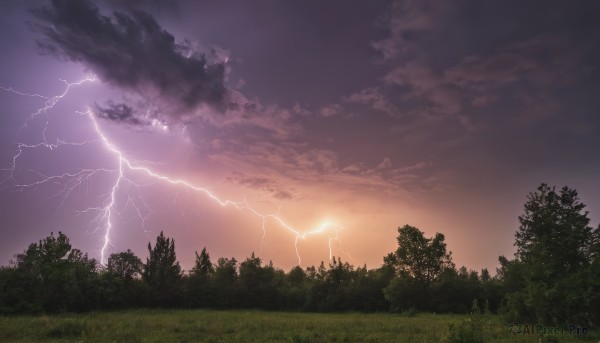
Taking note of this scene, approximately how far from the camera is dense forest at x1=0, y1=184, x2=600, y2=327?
23750 mm

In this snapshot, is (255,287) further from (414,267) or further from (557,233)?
(557,233)

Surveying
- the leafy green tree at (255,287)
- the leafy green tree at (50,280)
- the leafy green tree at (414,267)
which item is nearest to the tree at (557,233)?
the leafy green tree at (414,267)

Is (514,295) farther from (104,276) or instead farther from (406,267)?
(104,276)

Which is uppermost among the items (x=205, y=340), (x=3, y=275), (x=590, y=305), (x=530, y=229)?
(x=530, y=229)

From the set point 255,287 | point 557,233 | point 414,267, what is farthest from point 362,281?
point 557,233

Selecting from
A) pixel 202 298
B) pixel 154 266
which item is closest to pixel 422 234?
pixel 202 298

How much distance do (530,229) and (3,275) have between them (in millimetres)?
45170

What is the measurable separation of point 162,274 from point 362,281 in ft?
91.6

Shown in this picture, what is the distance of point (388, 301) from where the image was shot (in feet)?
177

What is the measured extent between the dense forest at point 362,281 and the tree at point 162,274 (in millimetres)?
130

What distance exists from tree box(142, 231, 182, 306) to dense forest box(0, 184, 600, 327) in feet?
0.43

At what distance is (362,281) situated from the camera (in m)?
55.4

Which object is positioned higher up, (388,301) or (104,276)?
(104,276)

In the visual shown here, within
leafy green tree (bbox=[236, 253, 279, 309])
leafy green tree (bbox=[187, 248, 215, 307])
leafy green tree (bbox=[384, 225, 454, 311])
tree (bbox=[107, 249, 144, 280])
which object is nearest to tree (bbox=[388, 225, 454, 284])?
leafy green tree (bbox=[384, 225, 454, 311])
